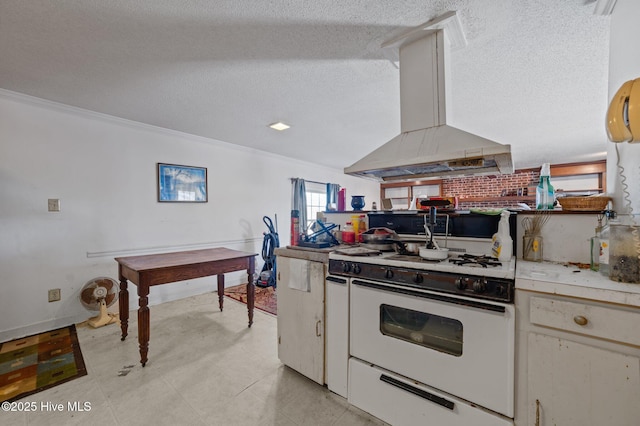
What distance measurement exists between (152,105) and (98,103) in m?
0.52

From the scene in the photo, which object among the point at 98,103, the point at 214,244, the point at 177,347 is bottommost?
the point at 177,347

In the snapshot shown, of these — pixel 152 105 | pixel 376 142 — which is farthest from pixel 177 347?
pixel 376 142

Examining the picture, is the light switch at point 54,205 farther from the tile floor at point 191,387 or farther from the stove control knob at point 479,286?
the stove control knob at point 479,286

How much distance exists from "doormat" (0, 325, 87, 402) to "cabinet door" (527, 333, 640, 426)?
113 inches

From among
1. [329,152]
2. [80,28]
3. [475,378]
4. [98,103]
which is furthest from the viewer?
[329,152]

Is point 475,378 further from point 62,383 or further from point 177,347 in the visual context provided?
point 62,383

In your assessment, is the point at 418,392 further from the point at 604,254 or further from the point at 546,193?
the point at 546,193

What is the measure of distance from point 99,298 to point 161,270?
4.13 feet

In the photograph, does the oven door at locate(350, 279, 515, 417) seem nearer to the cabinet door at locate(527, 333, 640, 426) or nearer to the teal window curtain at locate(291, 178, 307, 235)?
the cabinet door at locate(527, 333, 640, 426)

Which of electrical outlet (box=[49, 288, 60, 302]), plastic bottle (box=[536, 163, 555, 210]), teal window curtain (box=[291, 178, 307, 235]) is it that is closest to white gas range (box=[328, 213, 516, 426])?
plastic bottle (box=[536, 163, 555, 210])

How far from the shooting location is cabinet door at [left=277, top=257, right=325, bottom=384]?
1.71m

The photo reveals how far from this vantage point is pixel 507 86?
2391mm

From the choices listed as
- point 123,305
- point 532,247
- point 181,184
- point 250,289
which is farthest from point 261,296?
point 532,247

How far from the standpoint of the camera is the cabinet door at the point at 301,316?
67.4 inches
